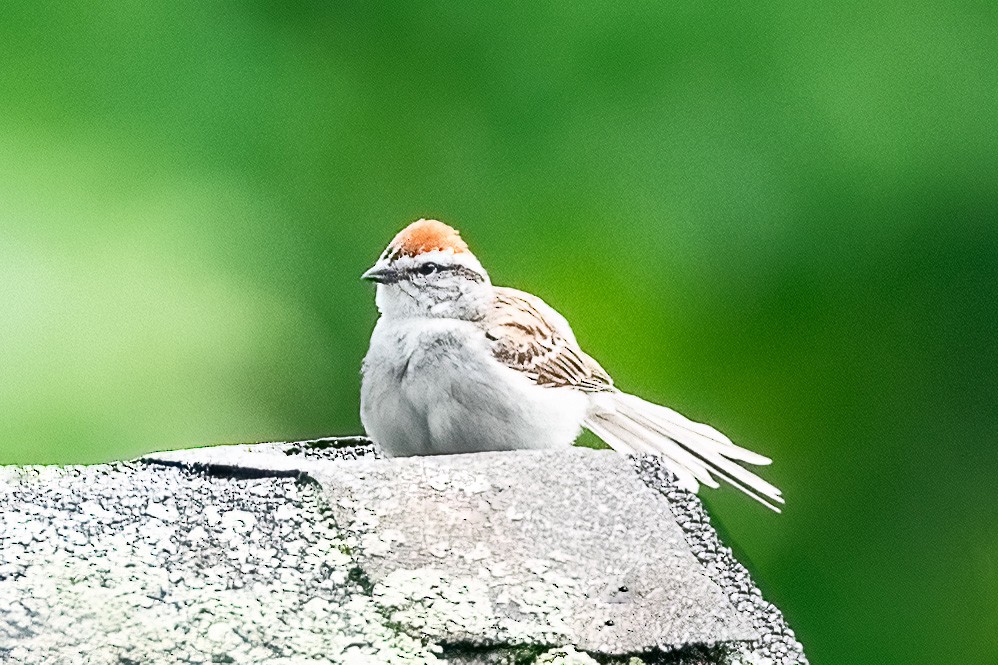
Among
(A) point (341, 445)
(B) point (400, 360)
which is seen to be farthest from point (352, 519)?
(A) point (341, 445)

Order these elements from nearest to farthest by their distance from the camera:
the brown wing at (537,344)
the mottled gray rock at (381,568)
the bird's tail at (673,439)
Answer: the mottled gray rock at (381,568) → the brown wing at (537,344) → the bird's tail at (673,439)

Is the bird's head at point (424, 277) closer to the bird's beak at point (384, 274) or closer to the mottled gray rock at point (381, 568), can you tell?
the bird's beak at point (384, 274)

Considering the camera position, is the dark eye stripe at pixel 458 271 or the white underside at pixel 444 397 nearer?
the white underside at pixel 444 397

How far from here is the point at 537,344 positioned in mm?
2094

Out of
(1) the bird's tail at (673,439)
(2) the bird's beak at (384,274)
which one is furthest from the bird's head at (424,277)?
(1) the bird's tail at (673,439)

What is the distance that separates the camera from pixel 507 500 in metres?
1.55

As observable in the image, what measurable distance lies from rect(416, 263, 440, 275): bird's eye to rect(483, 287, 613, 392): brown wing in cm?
10

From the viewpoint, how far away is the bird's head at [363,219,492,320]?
6.71ft

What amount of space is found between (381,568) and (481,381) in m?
0.56

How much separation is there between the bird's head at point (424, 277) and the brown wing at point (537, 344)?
55mm

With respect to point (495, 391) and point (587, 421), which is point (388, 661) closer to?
point (495, 391)

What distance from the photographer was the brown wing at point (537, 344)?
2.02 metres

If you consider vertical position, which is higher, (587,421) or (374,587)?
(587,421)

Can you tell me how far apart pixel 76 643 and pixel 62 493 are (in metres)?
0.38
